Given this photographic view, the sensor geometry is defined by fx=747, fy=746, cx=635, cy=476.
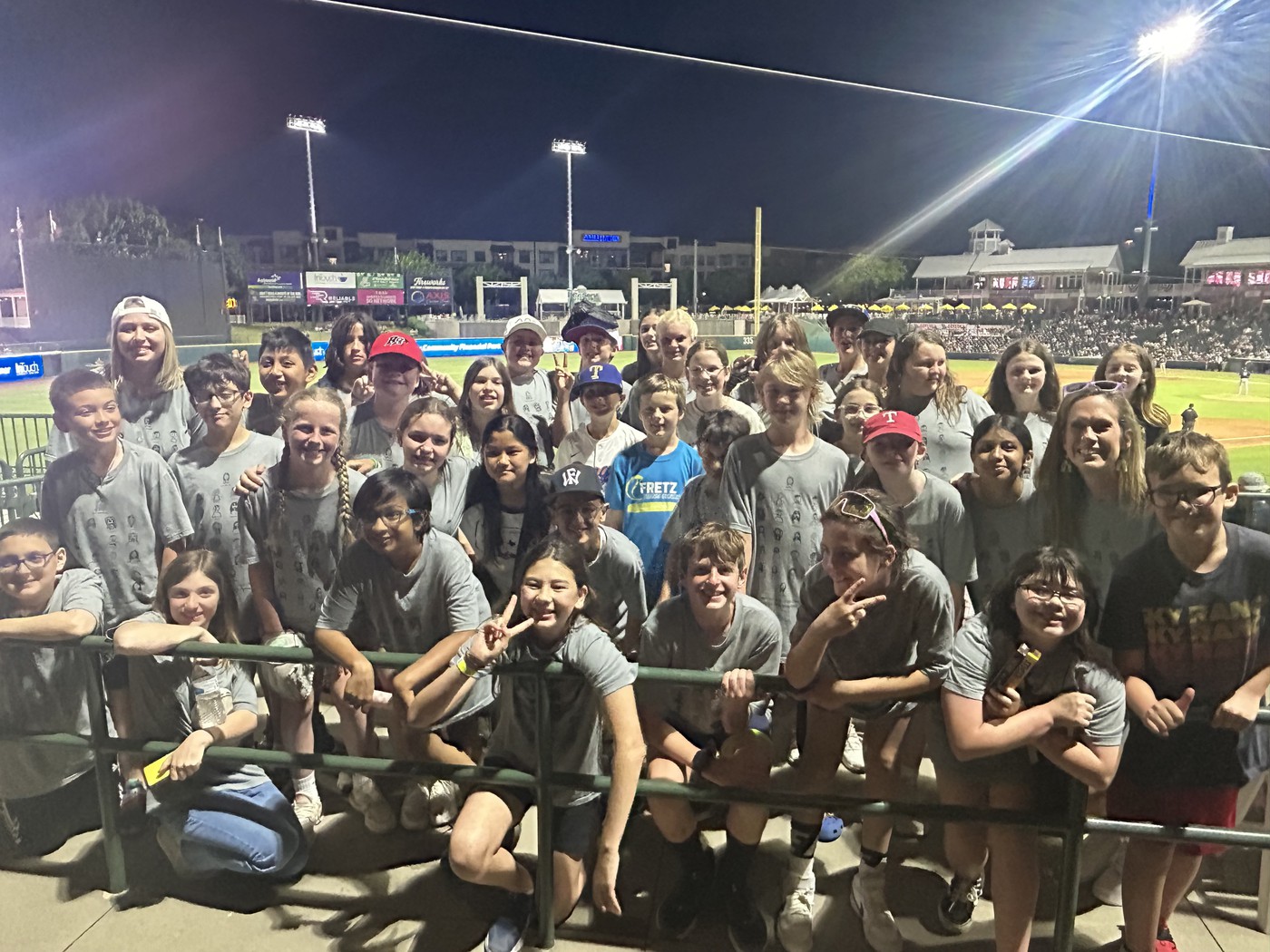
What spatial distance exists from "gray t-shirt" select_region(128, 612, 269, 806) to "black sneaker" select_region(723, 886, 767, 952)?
6.00ft

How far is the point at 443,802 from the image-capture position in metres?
3.13

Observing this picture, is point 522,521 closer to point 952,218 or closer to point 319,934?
point 319,934

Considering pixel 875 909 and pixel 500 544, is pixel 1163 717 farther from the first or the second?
pixel 500 544

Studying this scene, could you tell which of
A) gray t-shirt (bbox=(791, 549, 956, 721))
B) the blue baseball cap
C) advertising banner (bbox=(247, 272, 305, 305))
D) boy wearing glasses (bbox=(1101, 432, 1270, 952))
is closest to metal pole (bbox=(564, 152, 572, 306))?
the blue baseball cap

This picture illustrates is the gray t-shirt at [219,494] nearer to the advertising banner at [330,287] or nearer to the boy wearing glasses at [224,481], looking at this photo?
the boy wearing glasses at [224,481]

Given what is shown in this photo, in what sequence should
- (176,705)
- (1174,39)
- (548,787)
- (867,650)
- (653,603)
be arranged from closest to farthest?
(867,650)
(548,787)
(176,705)
(1174,39)
(653,603)

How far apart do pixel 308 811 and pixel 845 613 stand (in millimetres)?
2433

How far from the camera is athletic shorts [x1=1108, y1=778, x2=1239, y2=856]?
229 centimetres

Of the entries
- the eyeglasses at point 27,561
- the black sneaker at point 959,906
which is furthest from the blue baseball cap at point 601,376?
the black sneaker at point 959,906

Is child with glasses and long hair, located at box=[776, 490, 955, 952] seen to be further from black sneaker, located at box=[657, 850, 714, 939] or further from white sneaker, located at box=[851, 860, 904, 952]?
black sneaker, located at box=[657, 850, 714, 939]

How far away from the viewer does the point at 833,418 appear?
328 cm

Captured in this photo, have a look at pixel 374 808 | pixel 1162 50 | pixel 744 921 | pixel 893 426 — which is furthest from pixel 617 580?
pixel 1162 50

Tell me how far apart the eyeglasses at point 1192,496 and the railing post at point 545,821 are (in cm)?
195

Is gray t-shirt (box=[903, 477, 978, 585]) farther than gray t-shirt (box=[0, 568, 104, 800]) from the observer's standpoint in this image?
No
